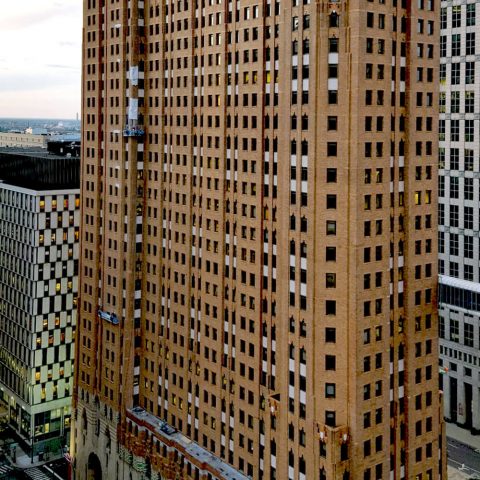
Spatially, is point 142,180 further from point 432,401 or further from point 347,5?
point 432,401

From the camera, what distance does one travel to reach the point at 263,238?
→ 106 meters

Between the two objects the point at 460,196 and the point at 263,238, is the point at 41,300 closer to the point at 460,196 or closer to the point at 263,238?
the point at 263,238

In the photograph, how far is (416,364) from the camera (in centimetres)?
9981

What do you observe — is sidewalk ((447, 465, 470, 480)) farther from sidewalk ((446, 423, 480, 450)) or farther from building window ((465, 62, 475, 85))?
building window ((465, 62, 475, 85))

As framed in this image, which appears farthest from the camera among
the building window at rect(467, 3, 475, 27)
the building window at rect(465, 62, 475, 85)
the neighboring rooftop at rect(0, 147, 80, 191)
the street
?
the neighboring rooftop at rect(0, 147, 80, 191)

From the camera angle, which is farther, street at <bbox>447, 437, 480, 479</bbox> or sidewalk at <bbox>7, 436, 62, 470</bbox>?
sidewalk at <bbox>7, 436, 62, 470</bbox>

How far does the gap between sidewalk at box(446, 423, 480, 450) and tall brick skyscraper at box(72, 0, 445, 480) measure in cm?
5094

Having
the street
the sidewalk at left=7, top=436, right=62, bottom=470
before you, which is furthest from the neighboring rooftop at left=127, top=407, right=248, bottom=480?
the street

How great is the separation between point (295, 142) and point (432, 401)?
41.9 m

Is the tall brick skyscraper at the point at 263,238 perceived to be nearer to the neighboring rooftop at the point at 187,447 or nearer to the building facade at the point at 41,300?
the neighboring rooftop at the point at 187,447

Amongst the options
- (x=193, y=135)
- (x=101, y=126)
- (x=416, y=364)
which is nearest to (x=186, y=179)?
(x=193, y=135)

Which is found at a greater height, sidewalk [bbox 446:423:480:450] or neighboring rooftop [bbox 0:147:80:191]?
neighboring rooftop [bbox 0:147:80:191]

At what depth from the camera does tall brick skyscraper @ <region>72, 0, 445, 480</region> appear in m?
91.8

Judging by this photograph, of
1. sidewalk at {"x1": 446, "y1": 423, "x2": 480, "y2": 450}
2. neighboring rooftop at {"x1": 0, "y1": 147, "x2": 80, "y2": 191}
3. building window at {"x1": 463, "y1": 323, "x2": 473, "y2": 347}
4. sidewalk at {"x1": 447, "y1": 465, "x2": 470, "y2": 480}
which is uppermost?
neighboring rooftop at {"x1": 0, "y1": 147, "x2": 80, "y2": 191}
